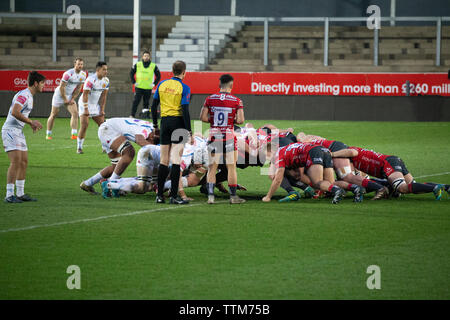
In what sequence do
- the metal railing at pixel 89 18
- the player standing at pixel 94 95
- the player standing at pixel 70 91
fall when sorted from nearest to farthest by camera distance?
the player standing at pixel 94 95 < the player standing at pixel 70 91 < the metal railing at pixel 89 18

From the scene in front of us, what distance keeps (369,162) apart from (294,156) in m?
1.21


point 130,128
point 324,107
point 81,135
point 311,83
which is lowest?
point 81,135

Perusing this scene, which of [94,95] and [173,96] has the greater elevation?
[94,95]

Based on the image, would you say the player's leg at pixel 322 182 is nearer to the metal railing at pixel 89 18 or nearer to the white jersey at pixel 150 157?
the white jersey at pixel 150 157

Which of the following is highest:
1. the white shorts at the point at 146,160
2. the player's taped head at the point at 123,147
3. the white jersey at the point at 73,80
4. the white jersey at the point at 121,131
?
the white jersey at the point at 73,80

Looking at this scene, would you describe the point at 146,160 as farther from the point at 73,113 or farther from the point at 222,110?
the point at 73,113

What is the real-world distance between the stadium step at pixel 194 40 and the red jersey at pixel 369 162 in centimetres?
2071

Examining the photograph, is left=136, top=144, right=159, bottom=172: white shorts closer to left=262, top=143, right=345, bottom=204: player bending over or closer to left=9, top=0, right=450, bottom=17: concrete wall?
left=262, top=143, right=345, bottom=204: player bending over

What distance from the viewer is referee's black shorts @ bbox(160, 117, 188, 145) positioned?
455 inches

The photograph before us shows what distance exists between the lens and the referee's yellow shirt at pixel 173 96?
37.5ft

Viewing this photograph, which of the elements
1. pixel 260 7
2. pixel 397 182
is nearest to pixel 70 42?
pixel 260 7

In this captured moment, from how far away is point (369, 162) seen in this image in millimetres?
12156

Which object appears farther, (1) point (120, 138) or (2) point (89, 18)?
(2) point (89, 18)

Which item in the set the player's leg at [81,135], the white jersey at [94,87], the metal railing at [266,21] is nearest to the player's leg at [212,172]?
the player's leg at [81,135]
